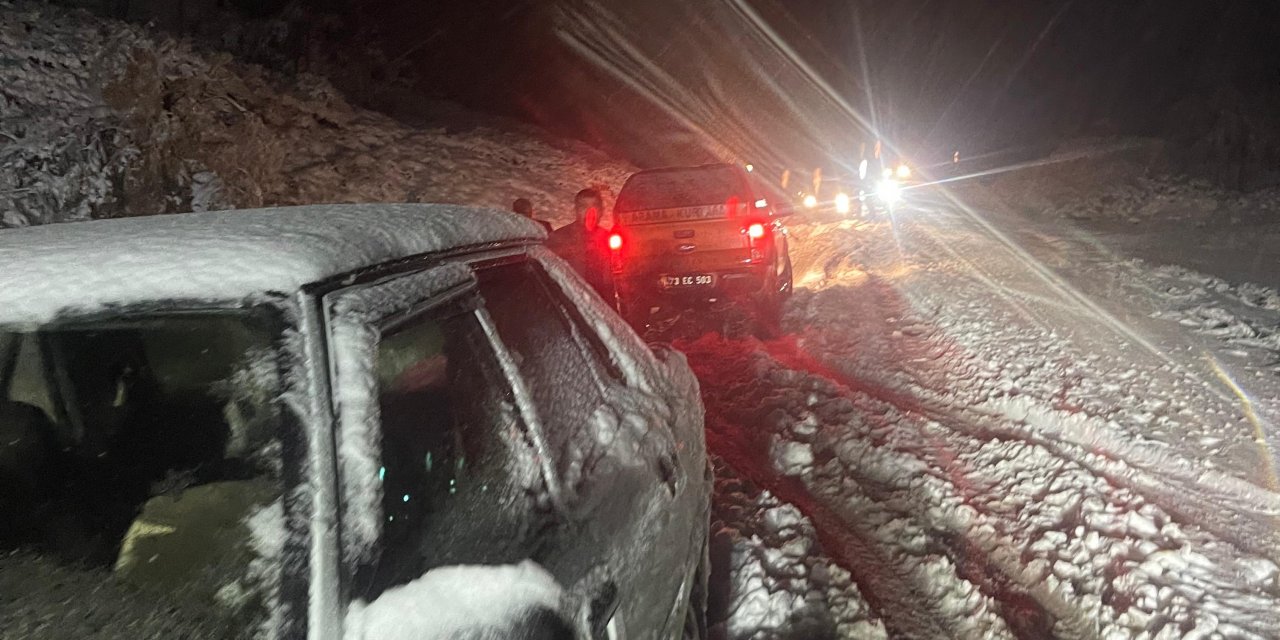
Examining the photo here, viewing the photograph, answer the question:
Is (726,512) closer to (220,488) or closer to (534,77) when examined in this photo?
(220,488)

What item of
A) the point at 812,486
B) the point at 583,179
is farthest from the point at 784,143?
the point at 812,486

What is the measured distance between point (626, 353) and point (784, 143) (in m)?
36.4

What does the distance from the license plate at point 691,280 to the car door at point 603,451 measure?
Answer: 18.7 ft

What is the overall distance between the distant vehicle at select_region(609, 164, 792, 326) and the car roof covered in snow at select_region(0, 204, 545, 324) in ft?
21.3

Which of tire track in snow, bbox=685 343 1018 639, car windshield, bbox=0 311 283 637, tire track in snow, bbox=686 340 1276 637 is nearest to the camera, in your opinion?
car windshield, bbox=0 311 283 637

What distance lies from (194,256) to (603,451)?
1.16 meters

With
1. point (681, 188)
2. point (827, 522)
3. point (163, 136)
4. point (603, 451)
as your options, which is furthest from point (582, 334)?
point (163, 136)

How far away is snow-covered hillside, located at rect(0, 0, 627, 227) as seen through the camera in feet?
27.9

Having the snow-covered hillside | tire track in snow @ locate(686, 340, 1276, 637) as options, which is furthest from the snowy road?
the snow-covered hillside

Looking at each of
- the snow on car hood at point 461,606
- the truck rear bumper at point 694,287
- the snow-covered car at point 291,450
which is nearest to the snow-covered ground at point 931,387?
the truck rear bumper at point 694,287

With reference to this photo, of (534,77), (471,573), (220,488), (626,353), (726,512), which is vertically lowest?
(726,512)

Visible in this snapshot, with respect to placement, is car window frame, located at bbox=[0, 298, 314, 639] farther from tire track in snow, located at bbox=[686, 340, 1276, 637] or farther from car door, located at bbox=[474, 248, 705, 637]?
tire track in snow, located at bbox=[686, 340, 1276, 637]

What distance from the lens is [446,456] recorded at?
1.83 m

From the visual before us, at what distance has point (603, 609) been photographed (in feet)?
5.80
